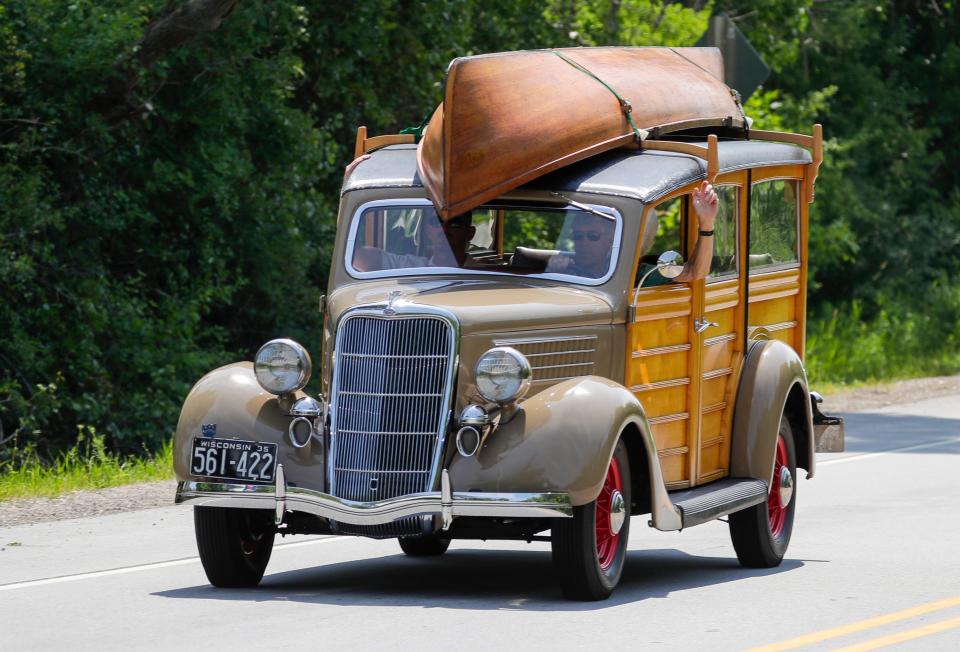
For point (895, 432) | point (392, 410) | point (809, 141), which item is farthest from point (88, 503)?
point (895, 432)

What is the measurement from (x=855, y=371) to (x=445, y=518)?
66.1 ft

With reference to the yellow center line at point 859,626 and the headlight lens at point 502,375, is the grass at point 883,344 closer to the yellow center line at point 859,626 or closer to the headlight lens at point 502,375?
the yellow center line at point 859,626

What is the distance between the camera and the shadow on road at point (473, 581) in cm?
903

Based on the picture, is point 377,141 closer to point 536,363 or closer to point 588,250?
point 588,250

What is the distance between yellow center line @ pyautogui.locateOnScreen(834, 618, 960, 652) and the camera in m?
7.74

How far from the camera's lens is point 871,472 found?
1536cm

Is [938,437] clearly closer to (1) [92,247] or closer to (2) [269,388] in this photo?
(1) [92,247]

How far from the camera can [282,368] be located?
9.12 meters

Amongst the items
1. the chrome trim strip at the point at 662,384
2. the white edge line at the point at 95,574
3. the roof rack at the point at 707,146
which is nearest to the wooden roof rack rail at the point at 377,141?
the roof rack at the point at 707,146

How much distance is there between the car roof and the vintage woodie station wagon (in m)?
0.01

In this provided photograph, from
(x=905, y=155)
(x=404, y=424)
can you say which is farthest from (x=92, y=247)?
(x=905, y=155)

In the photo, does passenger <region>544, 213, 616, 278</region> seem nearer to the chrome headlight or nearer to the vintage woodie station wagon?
the vintage woodie station wagon

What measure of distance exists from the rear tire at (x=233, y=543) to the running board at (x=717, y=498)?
2.13m

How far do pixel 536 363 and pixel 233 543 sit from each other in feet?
5.85
